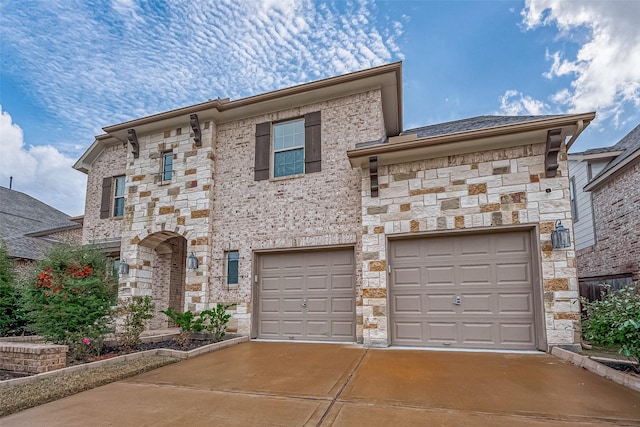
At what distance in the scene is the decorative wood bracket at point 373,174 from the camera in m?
6.86

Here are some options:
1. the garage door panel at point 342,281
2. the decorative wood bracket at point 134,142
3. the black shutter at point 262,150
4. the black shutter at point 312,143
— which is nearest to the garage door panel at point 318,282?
the garage door panel at point 342,281

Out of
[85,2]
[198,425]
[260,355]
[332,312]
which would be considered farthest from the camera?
[85,2]

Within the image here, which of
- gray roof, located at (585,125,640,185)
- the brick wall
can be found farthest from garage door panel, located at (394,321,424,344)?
gray roof, located at (585,125,640,185)

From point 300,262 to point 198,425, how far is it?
5038 millimetres

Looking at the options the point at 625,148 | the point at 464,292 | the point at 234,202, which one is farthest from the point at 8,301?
the point at 625,148

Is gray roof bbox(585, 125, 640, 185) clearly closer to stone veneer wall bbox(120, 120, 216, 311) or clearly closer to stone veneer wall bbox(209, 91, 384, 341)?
stone veneer wall bbox(209, 91, 384, 341)

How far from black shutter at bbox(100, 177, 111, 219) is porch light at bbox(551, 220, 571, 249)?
11905 mm

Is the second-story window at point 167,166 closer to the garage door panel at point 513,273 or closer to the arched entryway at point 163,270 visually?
the arched entryway at point 163,270

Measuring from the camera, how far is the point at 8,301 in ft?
27.7

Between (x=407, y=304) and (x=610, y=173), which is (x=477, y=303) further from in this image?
(x=610, y=173)

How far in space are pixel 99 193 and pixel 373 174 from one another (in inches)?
379

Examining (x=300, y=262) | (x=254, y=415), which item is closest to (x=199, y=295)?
(x=300, y=262)

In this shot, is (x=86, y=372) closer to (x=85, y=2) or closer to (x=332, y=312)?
(x=332, y=312)

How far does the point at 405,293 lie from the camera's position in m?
6.76
